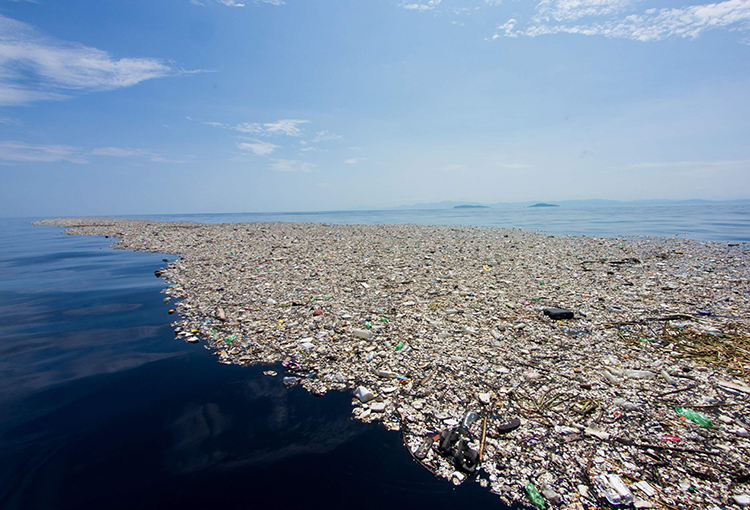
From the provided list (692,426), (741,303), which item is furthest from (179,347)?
(741,303)

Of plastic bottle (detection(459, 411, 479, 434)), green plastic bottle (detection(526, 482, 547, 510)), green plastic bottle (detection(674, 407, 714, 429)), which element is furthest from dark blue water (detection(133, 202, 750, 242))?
green plastic bottle (detection(526, 482, 547, 510))

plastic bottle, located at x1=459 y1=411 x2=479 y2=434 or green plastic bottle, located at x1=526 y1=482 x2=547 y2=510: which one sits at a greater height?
plastic bottle, located at x1=459 y1=411 x2=479 y2=434

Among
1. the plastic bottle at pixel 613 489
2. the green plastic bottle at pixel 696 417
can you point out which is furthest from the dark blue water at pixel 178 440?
the green plastic bottle at pixel 696 417

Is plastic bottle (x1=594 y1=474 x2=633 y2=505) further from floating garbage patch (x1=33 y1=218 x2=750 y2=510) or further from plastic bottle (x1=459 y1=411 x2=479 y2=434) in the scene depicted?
plastic bottle (x1=459 y1=411 x2=479 y2=434)

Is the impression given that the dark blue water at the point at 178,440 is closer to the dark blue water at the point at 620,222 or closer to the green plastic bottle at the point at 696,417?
the green plastic bottle at the point at 696,417

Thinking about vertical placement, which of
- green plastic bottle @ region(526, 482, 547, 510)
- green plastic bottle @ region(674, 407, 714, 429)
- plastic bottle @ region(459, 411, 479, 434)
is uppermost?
green plastic bottle @ region(674, 407, 714, 429)

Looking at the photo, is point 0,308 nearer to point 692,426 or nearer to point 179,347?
point 179,347

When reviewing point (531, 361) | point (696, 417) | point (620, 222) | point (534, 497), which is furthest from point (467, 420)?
point (620, 222)
